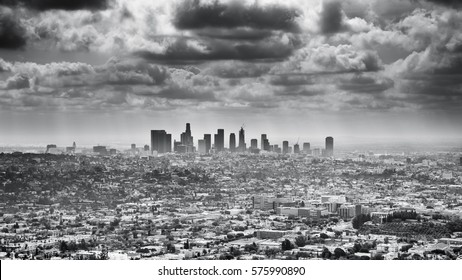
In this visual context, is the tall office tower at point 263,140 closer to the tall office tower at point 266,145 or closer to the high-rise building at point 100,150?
the tall office tower at point 266,145

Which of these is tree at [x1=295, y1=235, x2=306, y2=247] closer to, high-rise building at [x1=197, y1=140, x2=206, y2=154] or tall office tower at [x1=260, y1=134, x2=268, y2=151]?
tall office tower at [x1=260, y1=134, x2=268, y2=151]

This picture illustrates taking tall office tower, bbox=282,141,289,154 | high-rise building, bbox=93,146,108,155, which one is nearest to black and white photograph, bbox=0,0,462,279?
tall office tower, bbox=282,141,289,154

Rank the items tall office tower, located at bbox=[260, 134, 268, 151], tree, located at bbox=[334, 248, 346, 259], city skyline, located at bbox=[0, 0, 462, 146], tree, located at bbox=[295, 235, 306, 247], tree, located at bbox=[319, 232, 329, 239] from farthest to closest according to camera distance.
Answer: tall office tower, located at bbox=[260, 134, 268, 151] → tree, located at bbox=[319, 232, 329, 239] → city skyline, located at bbox=[0, 0, 462, 146] → tree, located at bbox=[295, 235, 306, 247] → tree, located at bbox=[334, 248, 346, 259]

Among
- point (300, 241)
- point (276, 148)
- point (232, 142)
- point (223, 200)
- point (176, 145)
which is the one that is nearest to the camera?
point (300, 241)

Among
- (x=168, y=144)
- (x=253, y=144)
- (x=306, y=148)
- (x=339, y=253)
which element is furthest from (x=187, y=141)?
(x=339, y=253)

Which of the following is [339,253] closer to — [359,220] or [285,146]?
[359,220]

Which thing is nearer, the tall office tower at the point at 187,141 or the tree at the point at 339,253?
the tree at the point at 339,253

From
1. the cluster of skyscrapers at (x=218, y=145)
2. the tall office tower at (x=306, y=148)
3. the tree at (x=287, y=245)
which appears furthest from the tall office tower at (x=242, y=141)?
the tree at (x=287, y=245)
